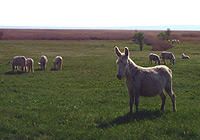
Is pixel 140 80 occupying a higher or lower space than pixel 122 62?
lower

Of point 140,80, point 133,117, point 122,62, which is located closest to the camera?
point 122,62

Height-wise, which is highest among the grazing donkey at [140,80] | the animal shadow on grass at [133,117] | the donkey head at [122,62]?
the donkey head at [122,62]

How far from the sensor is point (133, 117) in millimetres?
9141

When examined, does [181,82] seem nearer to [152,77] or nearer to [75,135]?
[152,77]

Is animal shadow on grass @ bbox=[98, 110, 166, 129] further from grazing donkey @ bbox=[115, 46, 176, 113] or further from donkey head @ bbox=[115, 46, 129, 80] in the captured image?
donkey head @ bbox=[115, 46, 129, 80]

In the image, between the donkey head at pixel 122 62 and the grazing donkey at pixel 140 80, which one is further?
the grazing donkey at pixel 140 80

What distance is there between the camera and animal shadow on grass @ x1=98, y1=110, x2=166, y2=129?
340 inches

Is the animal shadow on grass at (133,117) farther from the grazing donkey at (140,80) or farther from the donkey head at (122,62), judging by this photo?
the donkey head at (122,62)

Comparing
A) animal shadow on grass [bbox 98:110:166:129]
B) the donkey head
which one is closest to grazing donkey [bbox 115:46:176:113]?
the donkey head

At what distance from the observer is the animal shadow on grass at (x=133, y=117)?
28.3 feet

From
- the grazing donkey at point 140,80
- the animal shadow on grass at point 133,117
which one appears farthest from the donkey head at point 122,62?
the animal shadow on grass at point 133,117

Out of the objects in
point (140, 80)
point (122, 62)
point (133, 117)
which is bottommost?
point (133, 117)

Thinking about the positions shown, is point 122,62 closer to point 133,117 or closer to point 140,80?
point 140,80

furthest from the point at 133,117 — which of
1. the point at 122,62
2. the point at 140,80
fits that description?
the point at 122,62
